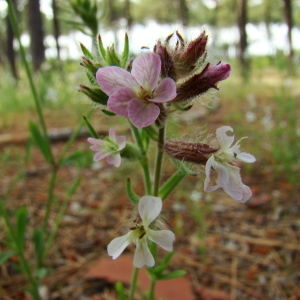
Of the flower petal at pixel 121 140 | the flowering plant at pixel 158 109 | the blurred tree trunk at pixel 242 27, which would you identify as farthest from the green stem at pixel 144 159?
the blurred tree trunk at pixel 242 27

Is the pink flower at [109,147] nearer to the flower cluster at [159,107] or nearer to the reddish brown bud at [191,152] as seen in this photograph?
the flower cluster at [159,107]

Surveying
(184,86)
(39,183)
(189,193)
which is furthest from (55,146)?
(184,86)

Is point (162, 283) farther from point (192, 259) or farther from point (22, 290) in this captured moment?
point (22, 290)

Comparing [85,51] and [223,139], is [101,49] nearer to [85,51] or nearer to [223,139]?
[85,51]

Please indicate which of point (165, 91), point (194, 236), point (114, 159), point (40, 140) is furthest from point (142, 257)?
point (194, 236)

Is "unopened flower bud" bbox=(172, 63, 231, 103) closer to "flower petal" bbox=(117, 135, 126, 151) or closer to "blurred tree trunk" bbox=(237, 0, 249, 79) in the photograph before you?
"flower petal" bbox=(117, 135, 126, 151)

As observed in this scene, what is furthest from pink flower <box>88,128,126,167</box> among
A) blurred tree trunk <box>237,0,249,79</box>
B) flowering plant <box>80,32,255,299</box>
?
blurred tree trunk <box>237,0,249,79</box>
